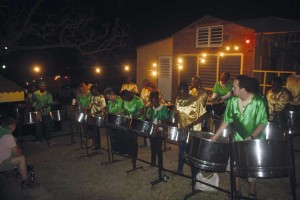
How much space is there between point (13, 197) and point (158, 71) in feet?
25.4

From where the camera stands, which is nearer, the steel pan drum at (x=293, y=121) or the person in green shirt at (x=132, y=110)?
the steel pan drum at (x=293, y=121)

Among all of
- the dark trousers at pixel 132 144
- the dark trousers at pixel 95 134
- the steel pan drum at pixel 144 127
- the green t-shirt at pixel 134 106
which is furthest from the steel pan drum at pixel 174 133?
the dark trousers at pixel 95 134

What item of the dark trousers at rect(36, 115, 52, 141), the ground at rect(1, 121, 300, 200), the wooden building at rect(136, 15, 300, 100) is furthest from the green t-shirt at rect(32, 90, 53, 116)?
the wooden building at rect(136, 15, 300, 100)

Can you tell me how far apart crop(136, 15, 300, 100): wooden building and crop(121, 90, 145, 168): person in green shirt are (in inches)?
168

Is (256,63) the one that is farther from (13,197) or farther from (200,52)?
(13,197)

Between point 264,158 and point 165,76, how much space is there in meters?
8.21

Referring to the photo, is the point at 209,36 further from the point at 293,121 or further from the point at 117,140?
the point at 117,140

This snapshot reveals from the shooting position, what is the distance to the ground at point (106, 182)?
12.0 feet

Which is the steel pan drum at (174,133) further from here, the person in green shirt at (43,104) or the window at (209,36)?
the window at (209,36)

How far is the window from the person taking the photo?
8.88m

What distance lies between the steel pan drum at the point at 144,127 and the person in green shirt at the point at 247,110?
1032 millimetres

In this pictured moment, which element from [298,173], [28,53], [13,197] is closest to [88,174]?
[13,197]

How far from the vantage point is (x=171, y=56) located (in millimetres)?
10422

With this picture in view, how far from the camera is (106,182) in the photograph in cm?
410
